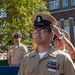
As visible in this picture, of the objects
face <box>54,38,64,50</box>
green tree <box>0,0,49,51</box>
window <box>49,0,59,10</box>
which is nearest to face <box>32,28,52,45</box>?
face <box>54,38,64,50</box>

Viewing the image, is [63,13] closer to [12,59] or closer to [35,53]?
[12,59]

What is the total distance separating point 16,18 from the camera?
22.0 meters

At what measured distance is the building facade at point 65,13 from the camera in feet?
166

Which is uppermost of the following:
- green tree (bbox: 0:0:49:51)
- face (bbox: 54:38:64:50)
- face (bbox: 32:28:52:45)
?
face (bbox: 32:28:52:45)

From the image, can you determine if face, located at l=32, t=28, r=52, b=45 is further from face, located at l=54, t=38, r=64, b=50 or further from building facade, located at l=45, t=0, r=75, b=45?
building facade, located at l=45, t=0, r=75, b=45

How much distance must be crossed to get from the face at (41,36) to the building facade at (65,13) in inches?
1831

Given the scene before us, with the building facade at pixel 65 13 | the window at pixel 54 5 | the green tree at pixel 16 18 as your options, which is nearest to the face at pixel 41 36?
the green tree at pixel 16 18

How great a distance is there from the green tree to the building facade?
28.6 meters

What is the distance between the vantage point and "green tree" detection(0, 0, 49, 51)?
2133 centimetres

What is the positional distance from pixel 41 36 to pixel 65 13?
4900cm

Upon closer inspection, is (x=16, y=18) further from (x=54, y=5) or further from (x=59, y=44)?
(x=54, y=5)

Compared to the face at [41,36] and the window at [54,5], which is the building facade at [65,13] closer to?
the window at [54,5]

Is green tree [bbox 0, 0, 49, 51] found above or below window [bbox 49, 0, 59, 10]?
above

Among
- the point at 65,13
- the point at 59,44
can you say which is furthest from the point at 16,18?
the point at 65,13
